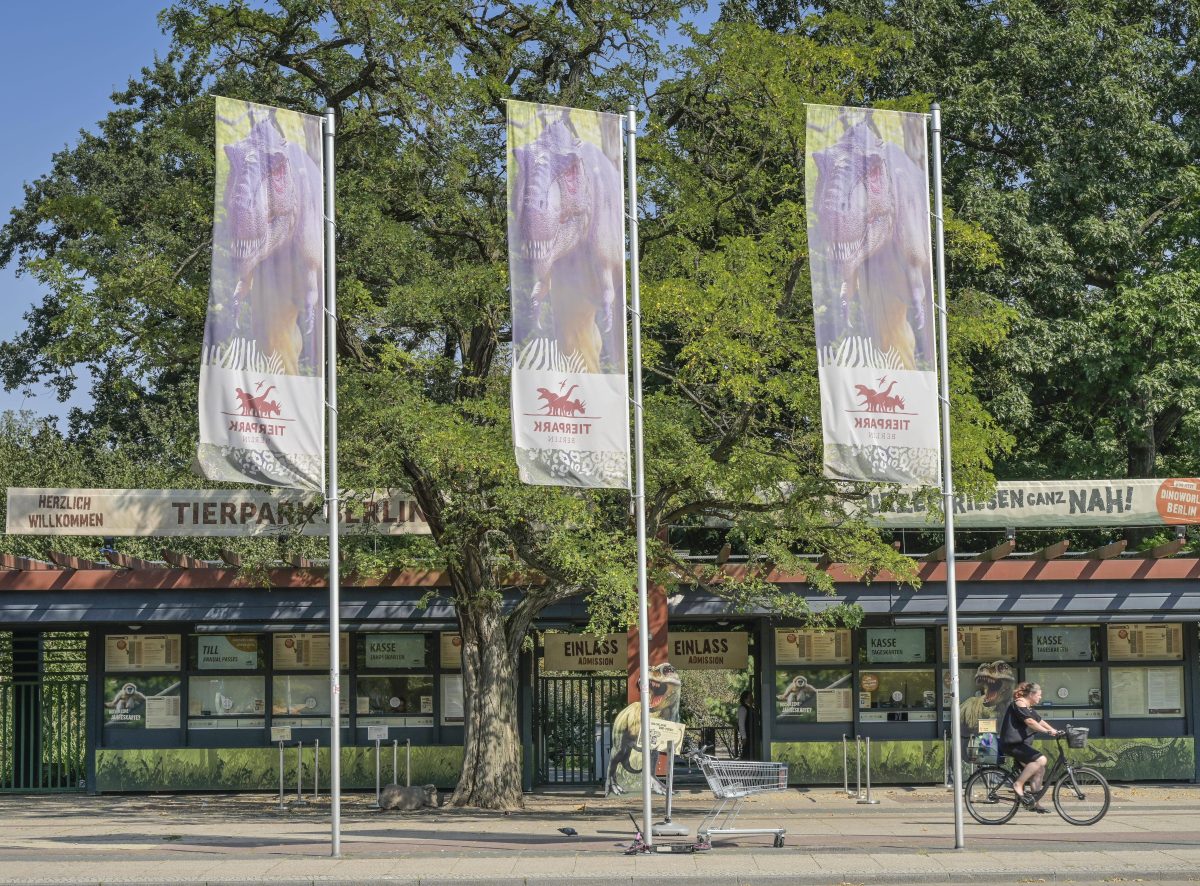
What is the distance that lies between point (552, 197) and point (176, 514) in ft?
35.8

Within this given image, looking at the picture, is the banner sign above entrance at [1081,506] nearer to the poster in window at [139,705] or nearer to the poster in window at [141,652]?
the poster in window at [141,652]

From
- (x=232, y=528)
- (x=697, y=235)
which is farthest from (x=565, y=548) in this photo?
(x=232, y=528)

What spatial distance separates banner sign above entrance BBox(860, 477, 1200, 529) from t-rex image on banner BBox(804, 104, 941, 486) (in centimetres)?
841

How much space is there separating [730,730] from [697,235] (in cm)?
1084

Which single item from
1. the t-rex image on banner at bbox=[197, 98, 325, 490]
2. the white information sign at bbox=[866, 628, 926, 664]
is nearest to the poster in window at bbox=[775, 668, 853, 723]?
the white information sign at bbox=[866, 628, 926, 664]

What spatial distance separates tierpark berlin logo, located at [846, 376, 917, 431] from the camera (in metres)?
14.8

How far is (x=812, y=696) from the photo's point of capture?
24.1 m

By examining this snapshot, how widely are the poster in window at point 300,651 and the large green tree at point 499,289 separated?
282 cm

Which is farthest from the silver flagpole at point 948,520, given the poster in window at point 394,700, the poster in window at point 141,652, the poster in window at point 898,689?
the poster in window at point 141,652

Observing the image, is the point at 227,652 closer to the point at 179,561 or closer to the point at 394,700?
the point at 179,561

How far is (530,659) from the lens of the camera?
78.9ft

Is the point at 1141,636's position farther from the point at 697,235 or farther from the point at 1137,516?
the point at 697,235

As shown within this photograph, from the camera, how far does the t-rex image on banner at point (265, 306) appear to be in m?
14.5

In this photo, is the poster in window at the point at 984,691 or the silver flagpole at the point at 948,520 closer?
the silver flagpole at the point at 948,520
